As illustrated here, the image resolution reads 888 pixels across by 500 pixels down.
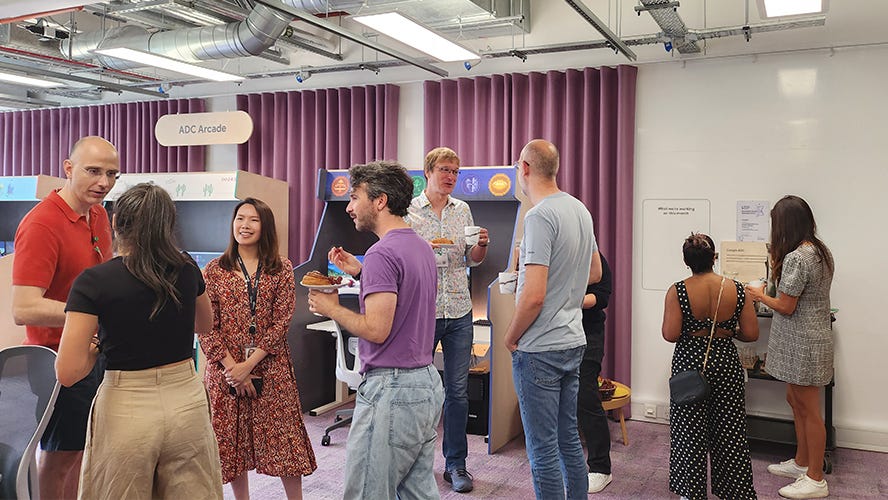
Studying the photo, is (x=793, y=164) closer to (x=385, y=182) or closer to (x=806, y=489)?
(x=806, y=489)

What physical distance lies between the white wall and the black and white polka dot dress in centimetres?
184

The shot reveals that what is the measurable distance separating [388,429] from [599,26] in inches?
117

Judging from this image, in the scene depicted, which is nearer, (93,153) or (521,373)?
(93,153)

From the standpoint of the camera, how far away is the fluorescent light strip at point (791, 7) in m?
3.57

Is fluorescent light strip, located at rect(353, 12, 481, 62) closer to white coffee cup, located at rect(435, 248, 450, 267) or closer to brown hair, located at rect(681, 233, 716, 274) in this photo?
white coffee cup, located at rect(435, 248, 450, 267)

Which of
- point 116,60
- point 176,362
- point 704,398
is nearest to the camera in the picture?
point 176,362

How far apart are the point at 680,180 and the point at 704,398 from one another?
2328mm

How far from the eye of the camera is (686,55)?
5152 millimetres

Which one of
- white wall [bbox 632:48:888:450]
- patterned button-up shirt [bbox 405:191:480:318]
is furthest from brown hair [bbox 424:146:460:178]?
white wall [bbox 632:48:888:450]

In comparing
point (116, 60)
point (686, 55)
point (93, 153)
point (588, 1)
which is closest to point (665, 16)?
point (686, 55)

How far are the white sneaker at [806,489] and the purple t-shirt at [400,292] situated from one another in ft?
8.60

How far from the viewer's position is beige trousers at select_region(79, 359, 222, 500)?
2.12 metres

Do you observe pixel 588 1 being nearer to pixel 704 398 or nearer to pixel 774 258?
Answer: pixel 774 258

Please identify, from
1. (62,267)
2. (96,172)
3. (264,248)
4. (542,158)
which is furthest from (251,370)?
(542,158)
